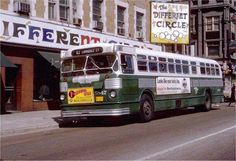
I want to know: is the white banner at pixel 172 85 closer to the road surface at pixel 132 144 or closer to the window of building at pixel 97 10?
the road surface at pixel 132 144

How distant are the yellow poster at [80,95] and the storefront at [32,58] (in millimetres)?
5675

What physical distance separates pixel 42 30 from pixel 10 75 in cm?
262

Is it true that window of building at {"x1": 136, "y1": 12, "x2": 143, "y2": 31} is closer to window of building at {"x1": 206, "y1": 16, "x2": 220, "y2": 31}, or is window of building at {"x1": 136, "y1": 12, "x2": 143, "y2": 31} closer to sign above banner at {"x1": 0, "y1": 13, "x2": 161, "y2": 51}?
sign above banner at {"x1": 0, "y1": 13, "x2": 161, "y2": 51}

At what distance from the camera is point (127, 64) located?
52.5 feet

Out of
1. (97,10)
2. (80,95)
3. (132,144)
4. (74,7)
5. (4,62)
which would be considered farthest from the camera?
(97,10)

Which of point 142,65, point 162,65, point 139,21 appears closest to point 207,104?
point 162,65

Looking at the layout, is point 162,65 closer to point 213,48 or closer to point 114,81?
point 114,81

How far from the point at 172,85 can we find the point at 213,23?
4214cm

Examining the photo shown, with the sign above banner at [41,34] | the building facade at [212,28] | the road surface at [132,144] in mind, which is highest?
the building facade at [212,28]

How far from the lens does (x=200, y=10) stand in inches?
2346

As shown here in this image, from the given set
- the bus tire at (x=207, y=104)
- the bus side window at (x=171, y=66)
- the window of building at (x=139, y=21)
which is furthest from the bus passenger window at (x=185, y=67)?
the window of building at (x=139, y=21)

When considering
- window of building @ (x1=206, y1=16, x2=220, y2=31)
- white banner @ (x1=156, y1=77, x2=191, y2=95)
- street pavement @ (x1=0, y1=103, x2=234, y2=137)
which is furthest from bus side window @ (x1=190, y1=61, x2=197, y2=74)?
window of building @ (x1=206, y1=16, x2=220, y2=31)

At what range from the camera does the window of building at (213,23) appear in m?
58.9

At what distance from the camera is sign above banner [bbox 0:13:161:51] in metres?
20.4
